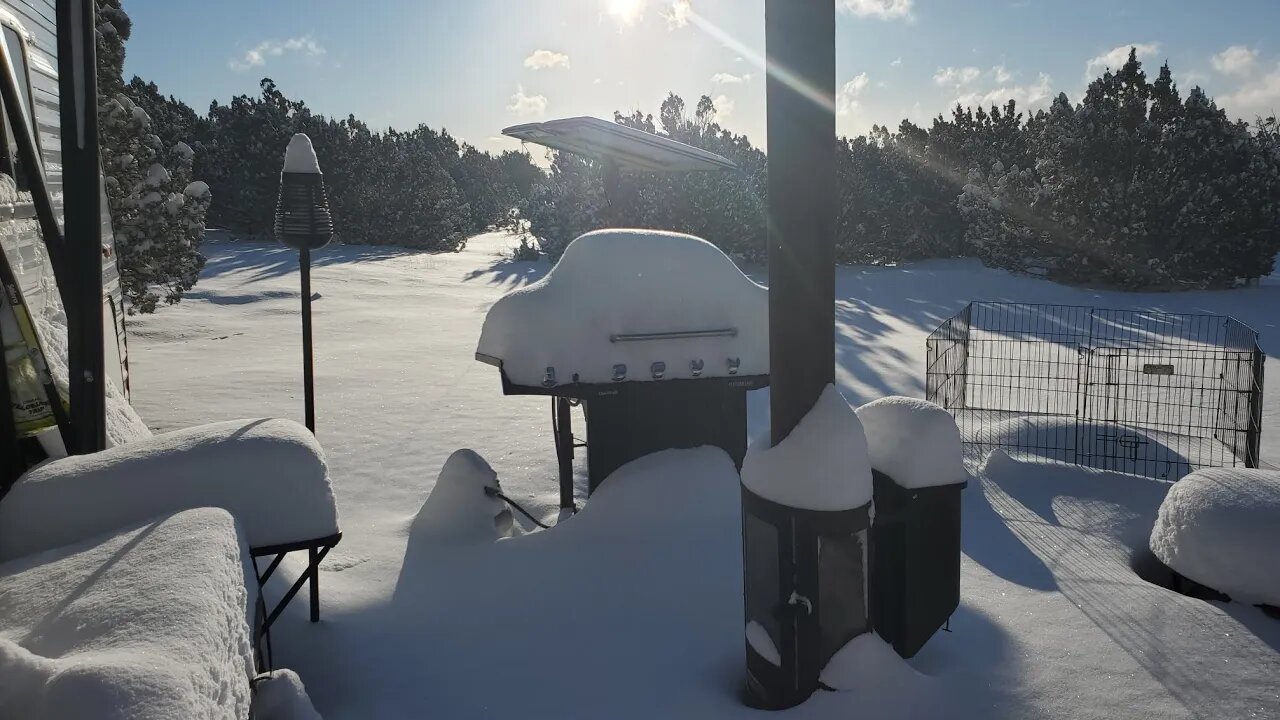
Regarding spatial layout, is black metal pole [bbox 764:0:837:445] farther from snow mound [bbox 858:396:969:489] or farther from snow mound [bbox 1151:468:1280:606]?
snow mound [bbox 1151:468:1280:606]

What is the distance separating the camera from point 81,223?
3.74 meters

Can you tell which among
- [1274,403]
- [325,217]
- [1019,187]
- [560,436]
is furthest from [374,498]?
[1019,187]

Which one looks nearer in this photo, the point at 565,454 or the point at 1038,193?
the point at 565,454

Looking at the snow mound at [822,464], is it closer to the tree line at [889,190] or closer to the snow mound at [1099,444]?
the snow mound at [1099,444]

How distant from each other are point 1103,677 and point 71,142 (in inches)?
222

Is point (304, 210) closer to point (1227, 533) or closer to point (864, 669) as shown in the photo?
point (864, 669)

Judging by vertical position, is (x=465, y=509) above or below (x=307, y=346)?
below

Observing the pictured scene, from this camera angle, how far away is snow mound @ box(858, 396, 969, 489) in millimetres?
3715

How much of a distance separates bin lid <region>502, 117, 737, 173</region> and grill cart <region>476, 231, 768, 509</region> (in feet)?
16.9

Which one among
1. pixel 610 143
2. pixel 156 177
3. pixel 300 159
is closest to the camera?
pixel 300 159

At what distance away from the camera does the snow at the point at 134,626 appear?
1591mm

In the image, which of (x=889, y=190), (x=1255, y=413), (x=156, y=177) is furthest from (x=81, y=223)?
(x=889, y=190)

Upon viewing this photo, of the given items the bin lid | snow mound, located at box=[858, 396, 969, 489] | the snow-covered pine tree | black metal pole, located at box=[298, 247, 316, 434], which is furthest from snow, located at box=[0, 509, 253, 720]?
the snow-covered pine tree

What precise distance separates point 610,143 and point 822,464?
7.97 metres
